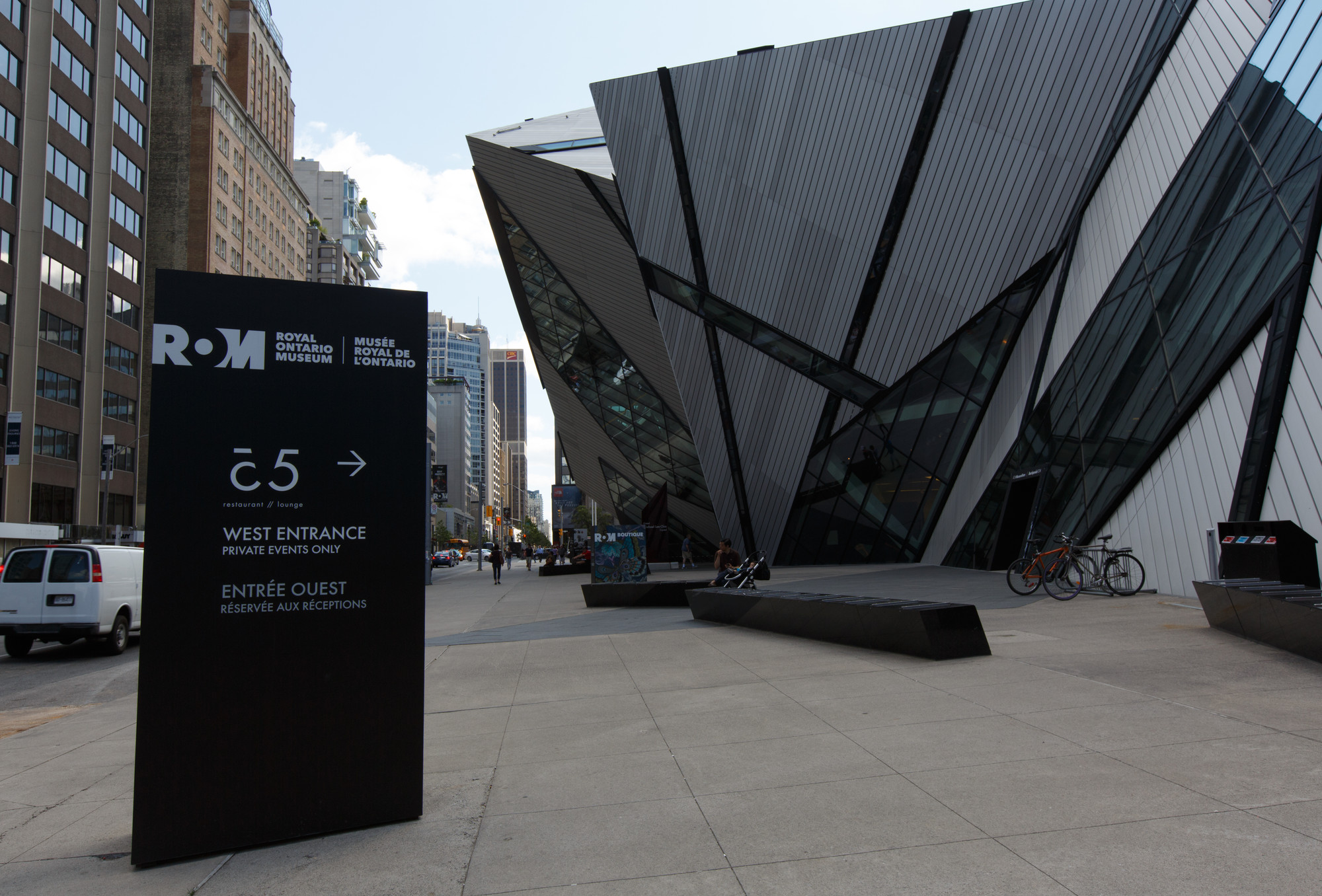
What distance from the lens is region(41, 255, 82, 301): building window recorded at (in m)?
54.5

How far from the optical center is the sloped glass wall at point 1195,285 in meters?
12.2

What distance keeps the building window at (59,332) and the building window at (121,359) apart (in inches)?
153

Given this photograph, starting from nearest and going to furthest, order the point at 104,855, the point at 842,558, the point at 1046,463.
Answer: the point at 104,855 → the point at 1046,463 → the point at 842,558

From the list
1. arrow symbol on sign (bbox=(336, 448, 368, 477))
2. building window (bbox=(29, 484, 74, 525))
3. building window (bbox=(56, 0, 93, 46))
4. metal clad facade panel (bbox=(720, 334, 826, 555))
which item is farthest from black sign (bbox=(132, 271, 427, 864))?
building window (bbox=(56, 0, 93, 46))

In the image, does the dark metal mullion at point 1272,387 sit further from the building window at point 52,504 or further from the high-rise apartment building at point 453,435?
the high-rise apartment building at point 453,435

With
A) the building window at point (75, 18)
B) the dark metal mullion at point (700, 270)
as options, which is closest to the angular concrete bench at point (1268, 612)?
the dark metal mullion at point (700, 270)

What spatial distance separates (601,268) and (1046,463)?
1917 cm

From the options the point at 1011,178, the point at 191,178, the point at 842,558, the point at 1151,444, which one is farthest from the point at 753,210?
the point at 191,178

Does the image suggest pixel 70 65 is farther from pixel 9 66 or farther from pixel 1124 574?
pixel 1124 574

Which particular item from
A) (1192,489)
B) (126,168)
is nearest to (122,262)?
(126,168)

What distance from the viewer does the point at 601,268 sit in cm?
3322

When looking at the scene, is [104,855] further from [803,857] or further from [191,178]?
[191,178]

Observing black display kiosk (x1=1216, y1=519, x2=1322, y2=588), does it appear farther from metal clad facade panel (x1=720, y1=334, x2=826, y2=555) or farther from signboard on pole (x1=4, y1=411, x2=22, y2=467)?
signboard on pole (x1=4, y1=411, x2=22, y2=467)

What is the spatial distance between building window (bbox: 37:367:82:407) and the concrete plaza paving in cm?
5617
